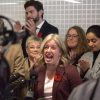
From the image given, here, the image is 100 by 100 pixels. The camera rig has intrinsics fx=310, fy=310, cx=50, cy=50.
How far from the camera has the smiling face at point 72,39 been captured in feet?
10.8

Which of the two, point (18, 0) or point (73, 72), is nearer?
point (73, 72)

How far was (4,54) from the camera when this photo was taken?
116cm

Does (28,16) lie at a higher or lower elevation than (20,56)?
higher

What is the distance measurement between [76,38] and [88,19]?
0.88 m

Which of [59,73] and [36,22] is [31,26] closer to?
[36,22]

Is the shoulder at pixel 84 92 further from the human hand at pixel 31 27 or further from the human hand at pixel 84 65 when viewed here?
the human hand at pixel 31 27

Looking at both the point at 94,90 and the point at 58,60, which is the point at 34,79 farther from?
the point at 94,90

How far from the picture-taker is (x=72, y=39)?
10.8 feet


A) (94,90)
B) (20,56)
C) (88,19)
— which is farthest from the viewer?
(88,19)

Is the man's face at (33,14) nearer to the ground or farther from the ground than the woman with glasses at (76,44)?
farther from the ground

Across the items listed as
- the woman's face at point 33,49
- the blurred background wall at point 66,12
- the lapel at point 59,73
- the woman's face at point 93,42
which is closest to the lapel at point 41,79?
the lapel at point 59,73

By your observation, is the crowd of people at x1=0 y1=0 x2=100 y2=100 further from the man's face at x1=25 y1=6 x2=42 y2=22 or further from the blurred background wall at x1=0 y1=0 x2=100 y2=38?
the blurred background wall at x1=0 y1=0 x2=100 y2=38

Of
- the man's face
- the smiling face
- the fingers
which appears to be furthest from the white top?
the man's face

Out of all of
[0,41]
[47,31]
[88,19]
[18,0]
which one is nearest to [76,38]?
[47,31]
